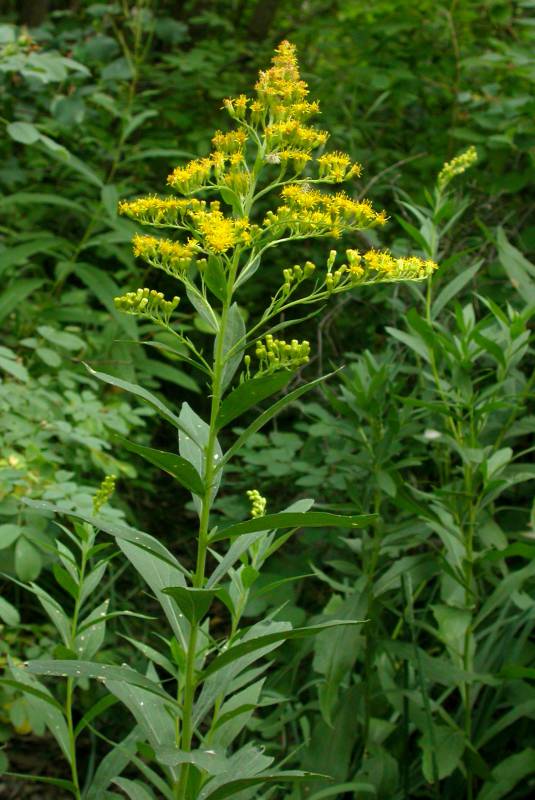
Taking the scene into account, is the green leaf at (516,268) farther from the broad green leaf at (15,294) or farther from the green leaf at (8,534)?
the broad green leaf at (15,294)

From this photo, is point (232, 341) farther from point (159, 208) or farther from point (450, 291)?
point (450, 291)

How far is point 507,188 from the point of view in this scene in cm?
393

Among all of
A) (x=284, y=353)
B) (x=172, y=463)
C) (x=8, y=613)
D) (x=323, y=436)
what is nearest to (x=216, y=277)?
(x=284, y=353)

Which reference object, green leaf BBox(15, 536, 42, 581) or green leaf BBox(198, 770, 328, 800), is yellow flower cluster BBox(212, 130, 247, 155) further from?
green leaf BBox(15, 536, 42, 581)

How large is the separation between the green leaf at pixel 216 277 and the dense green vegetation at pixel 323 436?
0.17m

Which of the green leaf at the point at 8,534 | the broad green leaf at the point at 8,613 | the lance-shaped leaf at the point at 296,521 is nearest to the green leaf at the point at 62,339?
the green leaf at the point at 8,534

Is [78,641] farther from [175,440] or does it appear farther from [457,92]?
[457,92]

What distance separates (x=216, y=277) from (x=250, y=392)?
197mm

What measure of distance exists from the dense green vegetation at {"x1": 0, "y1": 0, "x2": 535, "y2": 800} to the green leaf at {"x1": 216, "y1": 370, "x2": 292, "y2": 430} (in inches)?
7.4

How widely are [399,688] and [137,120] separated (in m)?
2.59

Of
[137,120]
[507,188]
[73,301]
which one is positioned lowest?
[73,301]

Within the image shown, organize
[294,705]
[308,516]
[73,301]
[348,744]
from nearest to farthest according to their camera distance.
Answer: [308,516], [348,744], [294,705], [73,301]

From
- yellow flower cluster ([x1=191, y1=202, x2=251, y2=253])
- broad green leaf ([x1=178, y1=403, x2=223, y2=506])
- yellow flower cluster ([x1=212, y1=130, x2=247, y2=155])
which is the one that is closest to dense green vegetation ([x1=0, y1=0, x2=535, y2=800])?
broad green leaf ([x1=178, y1=403, x2=223, y2=506])

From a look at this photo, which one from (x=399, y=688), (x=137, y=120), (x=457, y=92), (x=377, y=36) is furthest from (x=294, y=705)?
(x=377, y=36)
